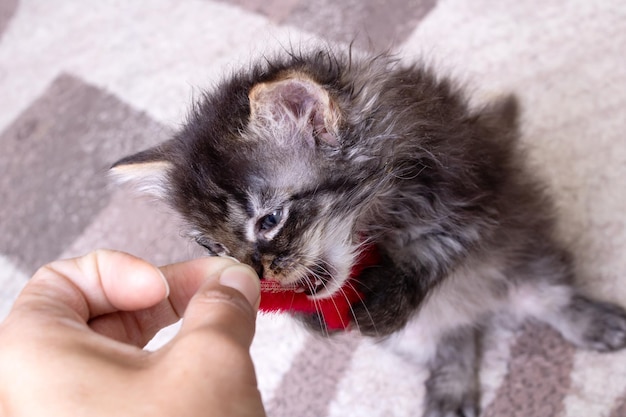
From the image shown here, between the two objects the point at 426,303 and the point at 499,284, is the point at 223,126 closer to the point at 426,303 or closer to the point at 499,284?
the point at 426,303

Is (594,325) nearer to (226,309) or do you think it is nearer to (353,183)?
(353,183)

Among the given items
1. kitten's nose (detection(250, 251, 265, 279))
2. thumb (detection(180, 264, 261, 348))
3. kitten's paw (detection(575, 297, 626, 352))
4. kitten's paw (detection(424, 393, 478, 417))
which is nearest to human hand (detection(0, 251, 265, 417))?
thumb (detection(180, 264, 261, 348))

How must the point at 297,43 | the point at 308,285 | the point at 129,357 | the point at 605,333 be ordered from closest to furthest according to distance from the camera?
1. the point at 129,357
2. the point at 308,285
3. the point at 605,333
4. the point at 297,43

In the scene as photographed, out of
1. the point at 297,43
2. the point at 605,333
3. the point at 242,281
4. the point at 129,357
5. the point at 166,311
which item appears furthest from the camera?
the point at 297,43

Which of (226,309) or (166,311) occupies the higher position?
(226,309)

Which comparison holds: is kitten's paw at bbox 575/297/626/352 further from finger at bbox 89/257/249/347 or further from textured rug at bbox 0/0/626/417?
finger at bbox 89/257/249/347

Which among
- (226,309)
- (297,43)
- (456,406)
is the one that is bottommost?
(456,406)

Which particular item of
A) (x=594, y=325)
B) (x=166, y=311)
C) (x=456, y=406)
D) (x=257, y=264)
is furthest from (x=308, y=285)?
(x=594, y=325)
